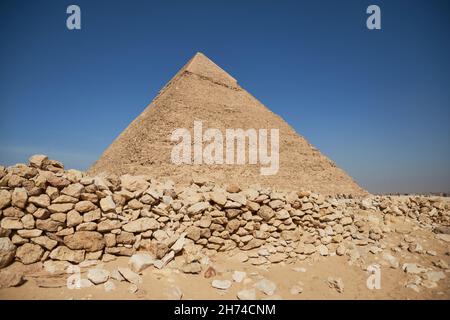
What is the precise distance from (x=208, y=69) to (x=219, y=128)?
28.5 feet

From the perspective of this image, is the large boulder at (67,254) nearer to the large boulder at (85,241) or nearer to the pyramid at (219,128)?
the large boulder at (85,241)

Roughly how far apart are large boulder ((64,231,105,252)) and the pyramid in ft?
32.9

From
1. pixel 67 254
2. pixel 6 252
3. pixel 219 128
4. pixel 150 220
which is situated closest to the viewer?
pixel 6 252

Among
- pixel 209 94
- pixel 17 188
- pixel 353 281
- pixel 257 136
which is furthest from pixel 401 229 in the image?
pixel 209 94

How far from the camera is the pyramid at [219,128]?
1506 cm

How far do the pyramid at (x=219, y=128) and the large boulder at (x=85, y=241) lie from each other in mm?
10028

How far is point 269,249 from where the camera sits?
4371mm

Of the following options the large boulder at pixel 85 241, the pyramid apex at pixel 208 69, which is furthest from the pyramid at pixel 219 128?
the large boulder at pixel 85 241

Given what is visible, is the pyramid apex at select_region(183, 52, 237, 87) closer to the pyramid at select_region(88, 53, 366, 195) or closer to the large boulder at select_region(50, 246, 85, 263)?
the pyramid at select_region(88, 53, 366, 195)

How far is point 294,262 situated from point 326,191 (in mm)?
15466

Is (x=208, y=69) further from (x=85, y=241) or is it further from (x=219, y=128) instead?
(x=85, y=241)

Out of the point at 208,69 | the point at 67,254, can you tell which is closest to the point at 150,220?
the point at 67,254

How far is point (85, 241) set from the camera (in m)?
3.53
